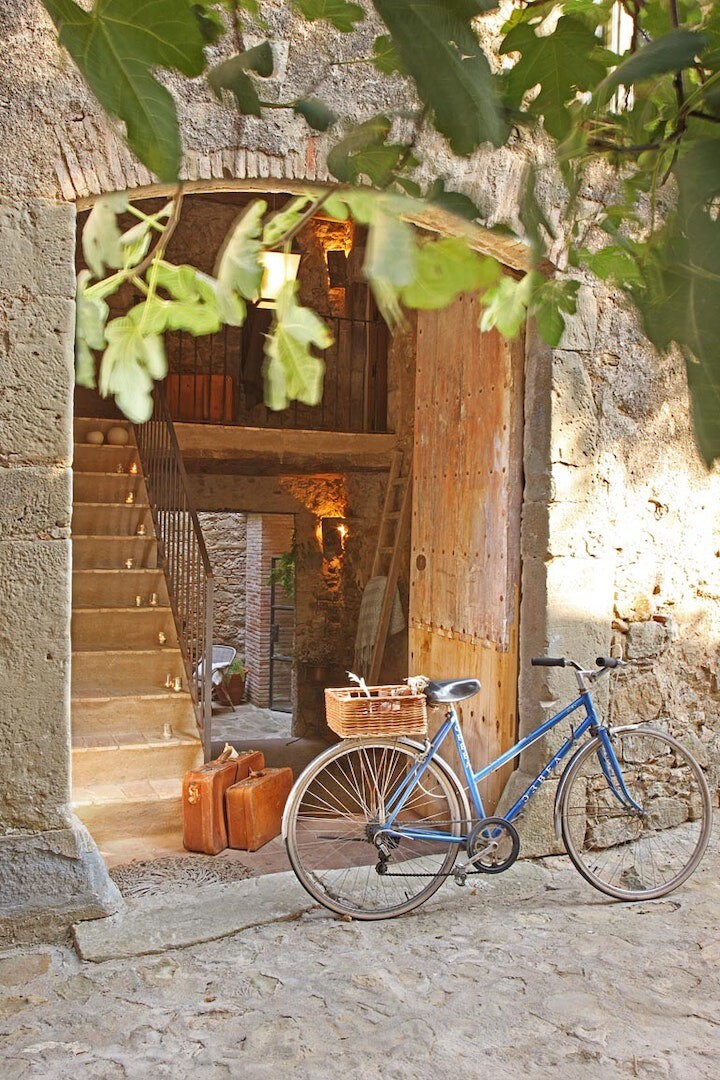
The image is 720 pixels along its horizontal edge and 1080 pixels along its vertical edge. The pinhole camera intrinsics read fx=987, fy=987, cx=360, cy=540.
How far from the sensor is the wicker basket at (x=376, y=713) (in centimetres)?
352

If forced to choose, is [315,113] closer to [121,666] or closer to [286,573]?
[121,666]

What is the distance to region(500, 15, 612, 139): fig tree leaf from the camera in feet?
1.61

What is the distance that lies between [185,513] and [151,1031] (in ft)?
12.0

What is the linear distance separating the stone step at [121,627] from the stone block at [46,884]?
2621 millimetres

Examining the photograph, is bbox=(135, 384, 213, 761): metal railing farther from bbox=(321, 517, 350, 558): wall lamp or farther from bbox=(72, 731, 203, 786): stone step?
bbox=(321, 517, 350, 558): wall lamp

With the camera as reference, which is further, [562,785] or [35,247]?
[562,785]

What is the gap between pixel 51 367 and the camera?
324 cm

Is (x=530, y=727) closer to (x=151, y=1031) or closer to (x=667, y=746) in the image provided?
(x=667, y=746)

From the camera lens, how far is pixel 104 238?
67 cm

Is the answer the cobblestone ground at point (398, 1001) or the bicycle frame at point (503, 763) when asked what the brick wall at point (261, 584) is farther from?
the cobblestone ground at point (398, 1001)

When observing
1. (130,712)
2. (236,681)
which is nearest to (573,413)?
(130,712)

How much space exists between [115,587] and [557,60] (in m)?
5.98

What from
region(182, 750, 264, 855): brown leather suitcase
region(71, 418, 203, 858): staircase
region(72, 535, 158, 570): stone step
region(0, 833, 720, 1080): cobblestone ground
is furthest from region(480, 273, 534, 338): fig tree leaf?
region(72, 535, 158, 570): stone step

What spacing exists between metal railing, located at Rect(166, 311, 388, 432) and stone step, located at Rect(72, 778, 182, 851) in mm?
3532
